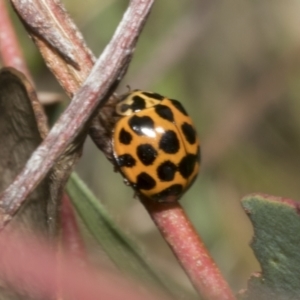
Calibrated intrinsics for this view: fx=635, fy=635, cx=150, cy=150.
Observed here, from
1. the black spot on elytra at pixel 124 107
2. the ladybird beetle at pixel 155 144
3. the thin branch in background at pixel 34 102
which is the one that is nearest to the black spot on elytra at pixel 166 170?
the ladybird beetle at pixel 155 144

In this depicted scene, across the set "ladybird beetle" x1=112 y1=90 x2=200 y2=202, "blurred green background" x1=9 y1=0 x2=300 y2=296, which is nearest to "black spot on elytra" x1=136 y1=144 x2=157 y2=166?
"ladybird beetle" x1=112 y1=90 x2=200 y2=202

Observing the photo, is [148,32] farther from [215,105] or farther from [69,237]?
[69,237]

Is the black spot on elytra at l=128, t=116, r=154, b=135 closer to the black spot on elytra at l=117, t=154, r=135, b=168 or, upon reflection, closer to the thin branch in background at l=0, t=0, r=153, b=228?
the black spot on elytra at l=117, t=154, r=135, b=168

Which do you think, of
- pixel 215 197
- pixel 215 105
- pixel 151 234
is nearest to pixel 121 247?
pixel 151 234

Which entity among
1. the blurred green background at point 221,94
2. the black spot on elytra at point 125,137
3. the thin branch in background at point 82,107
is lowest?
the blurred green background at point 221,94

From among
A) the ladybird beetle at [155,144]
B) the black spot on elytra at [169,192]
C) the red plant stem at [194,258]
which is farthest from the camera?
the ladybird beetle at [155,144]

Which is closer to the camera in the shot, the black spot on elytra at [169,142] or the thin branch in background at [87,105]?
the thin branch in background at [87,105]

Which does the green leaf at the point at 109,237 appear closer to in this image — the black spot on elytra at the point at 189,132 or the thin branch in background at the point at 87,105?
the thin branch in background at the point at 87,105
